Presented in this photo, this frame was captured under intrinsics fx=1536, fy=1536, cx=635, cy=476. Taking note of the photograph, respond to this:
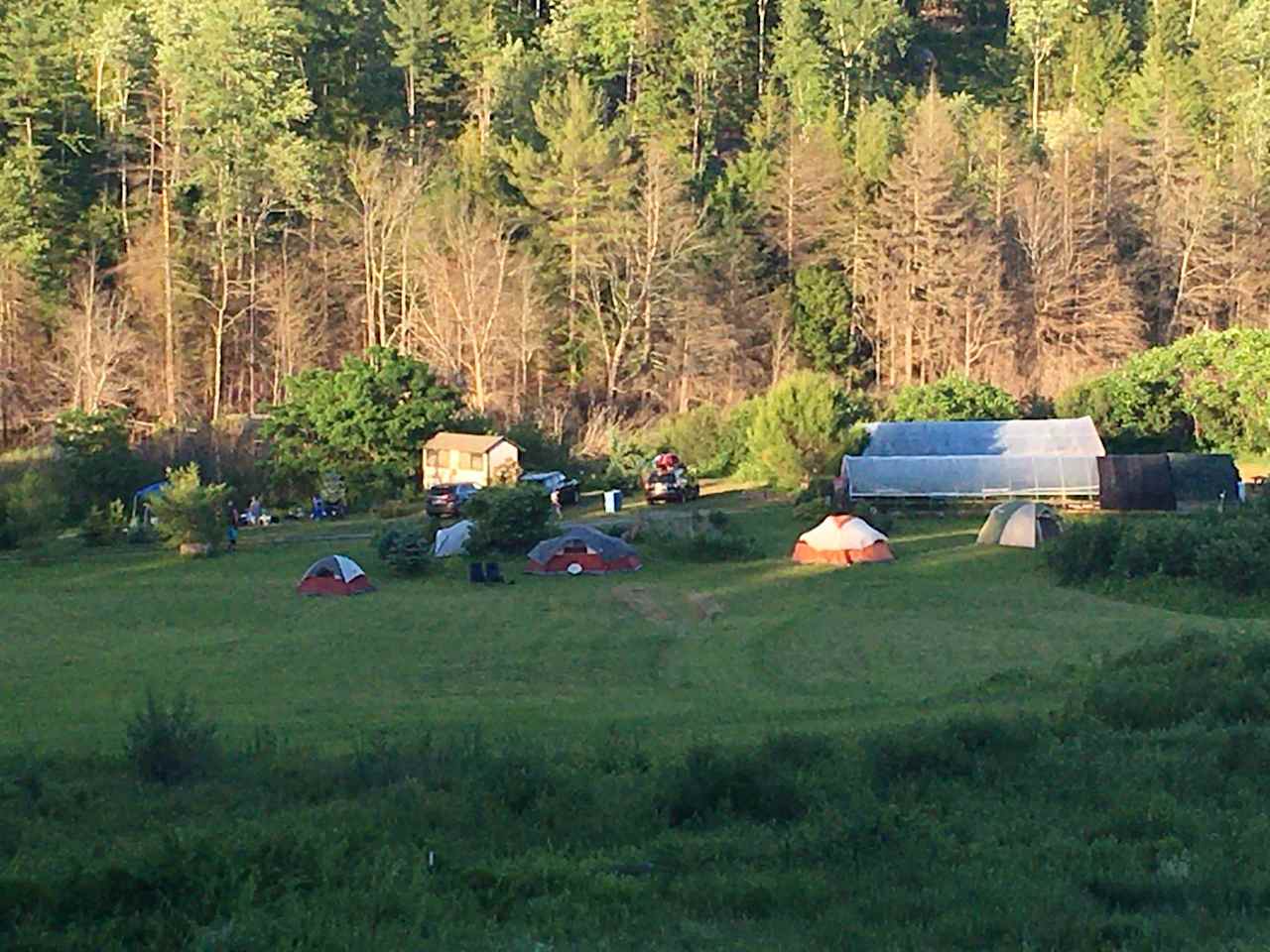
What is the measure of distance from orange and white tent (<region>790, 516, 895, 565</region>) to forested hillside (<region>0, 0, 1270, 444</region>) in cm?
2467

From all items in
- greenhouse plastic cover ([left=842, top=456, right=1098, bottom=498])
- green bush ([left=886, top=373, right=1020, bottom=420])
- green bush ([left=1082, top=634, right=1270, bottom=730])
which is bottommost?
green bush ([left=1082, top=634, right=1270, bottom=730])

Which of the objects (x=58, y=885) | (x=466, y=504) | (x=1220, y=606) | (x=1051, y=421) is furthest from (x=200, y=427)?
(x=58, y=885)

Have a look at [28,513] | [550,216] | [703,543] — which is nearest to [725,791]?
[703,543]

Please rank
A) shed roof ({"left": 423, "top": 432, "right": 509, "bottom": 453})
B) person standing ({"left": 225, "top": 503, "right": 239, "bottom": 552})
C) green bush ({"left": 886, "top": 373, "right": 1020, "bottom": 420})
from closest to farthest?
person standing ({"left": 225, "top": 503, "right": 239, "bottom": 552}), shed roof ({"left": 423, "top": 432, "right": 509, "bottom": 453}), green bush ({"left": 886, "top": 373, "right": 1020, "bottom": 420})

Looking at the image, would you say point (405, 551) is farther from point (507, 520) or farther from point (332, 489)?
point (332, 489)

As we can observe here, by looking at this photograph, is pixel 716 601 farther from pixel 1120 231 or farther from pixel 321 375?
pixel 1120 231

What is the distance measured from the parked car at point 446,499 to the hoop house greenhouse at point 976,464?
968cm

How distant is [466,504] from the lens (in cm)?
3341

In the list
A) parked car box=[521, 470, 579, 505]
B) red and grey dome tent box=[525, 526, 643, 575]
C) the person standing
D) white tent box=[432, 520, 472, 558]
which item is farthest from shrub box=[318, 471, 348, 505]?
red and grey dome tent box=[525, 526, 643, 575]

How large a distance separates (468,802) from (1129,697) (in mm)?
6410

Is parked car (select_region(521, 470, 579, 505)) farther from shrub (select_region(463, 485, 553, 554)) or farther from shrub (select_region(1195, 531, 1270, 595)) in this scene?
shrub (select_region(1195, 531, 1270, 595))

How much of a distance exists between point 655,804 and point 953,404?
38.4 m

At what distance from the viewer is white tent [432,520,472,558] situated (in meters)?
32.7

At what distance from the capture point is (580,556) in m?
30.8
